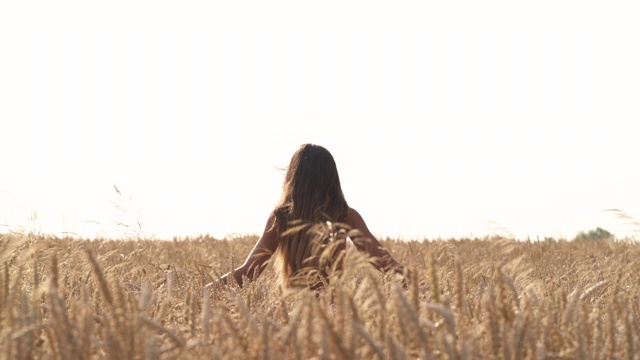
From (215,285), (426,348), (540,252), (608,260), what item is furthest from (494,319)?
(540,252)

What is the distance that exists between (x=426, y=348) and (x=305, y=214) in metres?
2.97

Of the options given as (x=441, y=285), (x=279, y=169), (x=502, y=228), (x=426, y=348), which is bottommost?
(x=426, y=348)

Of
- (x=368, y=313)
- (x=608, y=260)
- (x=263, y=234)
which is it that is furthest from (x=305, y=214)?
(x=608, y=260)

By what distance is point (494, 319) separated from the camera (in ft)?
6.23

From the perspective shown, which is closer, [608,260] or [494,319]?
[494,319]

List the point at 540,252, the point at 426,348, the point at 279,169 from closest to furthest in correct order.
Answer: the point at 426,348 → the point at 279,169 → the point at 540,252

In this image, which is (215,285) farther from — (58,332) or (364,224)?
(58,332)

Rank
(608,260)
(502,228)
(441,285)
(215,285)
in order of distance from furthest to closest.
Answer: (608,260)
(502,228)
(441,285)
(215,285)

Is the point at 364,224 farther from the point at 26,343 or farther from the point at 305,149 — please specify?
the point at 26,343

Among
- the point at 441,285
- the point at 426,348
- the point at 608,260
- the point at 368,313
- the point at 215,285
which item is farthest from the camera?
the point at 608,260

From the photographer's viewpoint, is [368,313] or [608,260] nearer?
[368,313]

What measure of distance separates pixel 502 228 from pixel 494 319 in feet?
8.45

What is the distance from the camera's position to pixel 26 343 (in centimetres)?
181

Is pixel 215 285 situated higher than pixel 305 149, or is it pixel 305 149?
pixel 305 149
